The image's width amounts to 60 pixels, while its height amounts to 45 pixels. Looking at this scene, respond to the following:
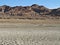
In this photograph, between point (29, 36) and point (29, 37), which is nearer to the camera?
point (29, 37)

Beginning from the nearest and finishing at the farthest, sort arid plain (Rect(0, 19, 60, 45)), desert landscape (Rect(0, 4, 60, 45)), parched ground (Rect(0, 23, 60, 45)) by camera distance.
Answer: parched ground (Rect(0, 23, 60, 45)) → arid plain (Rect(0, 19, 60, 45)) → desert landscape (Rect(0, 4, 60, 45))

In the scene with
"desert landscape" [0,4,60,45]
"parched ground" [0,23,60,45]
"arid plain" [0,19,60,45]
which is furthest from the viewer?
"desert landscape" [0,4,60,45]

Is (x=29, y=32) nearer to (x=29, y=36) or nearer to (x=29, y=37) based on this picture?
(x=29, y=36)

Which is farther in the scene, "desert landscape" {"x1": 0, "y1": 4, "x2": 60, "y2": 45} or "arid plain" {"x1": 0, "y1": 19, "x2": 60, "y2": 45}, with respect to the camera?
"desert landscape" {"x1": 0, "y1": 4, "x2": 60, "y2": 45}

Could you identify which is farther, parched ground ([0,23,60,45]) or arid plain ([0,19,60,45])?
arid plain ([0,19,60,45])

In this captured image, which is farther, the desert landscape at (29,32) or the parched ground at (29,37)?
the desert landscape at (29,32)

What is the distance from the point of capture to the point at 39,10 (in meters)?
110

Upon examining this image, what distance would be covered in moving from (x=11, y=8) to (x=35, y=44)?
98.9 m

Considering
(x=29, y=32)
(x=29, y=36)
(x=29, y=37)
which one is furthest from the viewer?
(x=29, y=32)

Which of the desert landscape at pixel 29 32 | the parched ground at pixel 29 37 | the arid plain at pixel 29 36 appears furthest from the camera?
the desert landscape at pixel 29 32

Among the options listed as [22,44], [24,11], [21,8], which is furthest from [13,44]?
[21,8]

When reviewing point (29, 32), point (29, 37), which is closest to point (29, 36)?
point (29, 37)

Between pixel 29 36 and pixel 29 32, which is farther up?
pixel 29 36

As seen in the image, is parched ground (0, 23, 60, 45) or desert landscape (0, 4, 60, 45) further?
desert landscape (0, 4, 60, 45)
